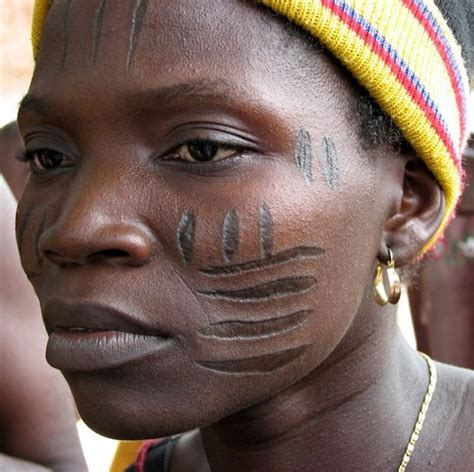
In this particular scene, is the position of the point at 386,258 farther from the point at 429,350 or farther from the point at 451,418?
the point at 429,350

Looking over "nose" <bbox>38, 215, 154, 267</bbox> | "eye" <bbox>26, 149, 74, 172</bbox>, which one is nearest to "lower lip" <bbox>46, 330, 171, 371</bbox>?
"nose" <bbox>38, 215, 154, 267</bbox>

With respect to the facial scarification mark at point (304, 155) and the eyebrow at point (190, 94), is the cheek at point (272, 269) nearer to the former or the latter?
the facial scarification mark at point (304, 155)

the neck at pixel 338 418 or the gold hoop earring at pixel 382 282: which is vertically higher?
the gold hoop earring at pixel 382 282

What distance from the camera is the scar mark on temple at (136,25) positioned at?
142cm

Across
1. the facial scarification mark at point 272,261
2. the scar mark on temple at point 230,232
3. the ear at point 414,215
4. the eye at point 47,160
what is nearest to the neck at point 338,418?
the ear at point 414,215

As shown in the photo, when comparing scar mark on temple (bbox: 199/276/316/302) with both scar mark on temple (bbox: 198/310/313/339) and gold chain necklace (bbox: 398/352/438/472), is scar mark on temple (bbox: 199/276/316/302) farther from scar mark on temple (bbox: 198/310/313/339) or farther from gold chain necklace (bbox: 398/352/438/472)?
gold chain necklace (bbox: 398/352/438/472)

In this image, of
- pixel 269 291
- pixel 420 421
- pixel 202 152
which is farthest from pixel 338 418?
pixel 202 152

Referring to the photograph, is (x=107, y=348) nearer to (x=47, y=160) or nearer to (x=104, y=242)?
(x=104, y=242)

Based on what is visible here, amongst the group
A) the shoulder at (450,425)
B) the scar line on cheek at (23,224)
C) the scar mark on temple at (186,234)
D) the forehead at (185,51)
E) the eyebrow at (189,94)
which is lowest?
the shoulder at (450,425)

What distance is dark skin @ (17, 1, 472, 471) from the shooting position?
1.38 m

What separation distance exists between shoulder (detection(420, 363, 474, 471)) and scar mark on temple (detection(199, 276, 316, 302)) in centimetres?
52

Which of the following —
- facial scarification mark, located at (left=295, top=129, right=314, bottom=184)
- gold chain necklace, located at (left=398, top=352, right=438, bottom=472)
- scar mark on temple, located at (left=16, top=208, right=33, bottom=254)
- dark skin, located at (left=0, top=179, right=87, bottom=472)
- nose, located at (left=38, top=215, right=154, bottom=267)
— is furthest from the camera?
dark skin, located at (left=0, top=179, right=87, bottom=472)

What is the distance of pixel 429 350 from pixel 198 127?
8.24ft

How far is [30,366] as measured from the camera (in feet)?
7.14
